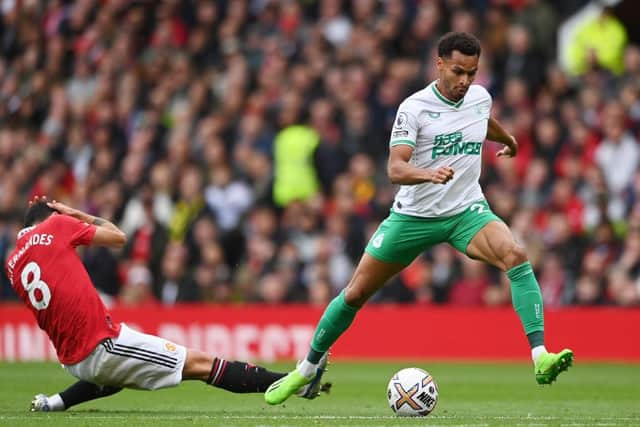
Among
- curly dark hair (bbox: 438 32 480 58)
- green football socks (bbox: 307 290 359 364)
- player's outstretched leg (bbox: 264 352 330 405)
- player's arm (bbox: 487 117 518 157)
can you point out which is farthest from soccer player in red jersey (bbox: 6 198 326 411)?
player's arm (bbox: 487 117 518 157)

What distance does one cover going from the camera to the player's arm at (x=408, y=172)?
9367mm

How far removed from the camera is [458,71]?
1005 cm

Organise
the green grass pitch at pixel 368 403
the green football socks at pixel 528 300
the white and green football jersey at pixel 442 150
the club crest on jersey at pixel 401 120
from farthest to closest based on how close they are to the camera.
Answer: the white and green football jersey at pixel 442 150, the club crest on jersey at pixel 401 120, the green football socks at pixel 528 300, the green grass pitch at pixel 368 403

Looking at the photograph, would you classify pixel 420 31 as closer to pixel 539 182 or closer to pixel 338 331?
pixel 539 182

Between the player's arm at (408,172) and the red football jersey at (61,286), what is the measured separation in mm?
2293

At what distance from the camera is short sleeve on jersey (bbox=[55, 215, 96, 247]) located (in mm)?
10266

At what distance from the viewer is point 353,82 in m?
20.0

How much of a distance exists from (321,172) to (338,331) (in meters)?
9.09

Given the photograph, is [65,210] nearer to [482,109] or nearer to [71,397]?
[71,397]

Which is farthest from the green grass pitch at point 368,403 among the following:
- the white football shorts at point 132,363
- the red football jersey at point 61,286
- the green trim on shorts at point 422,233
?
the green trim on shorts at point 422,233

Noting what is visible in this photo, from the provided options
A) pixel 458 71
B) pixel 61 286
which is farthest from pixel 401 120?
pixel 61 286

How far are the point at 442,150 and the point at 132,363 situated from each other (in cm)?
276

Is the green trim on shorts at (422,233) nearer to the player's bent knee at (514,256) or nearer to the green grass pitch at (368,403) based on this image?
the player's bent knee at (514,256)

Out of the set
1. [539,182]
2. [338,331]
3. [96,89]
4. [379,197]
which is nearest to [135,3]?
[96,89]
